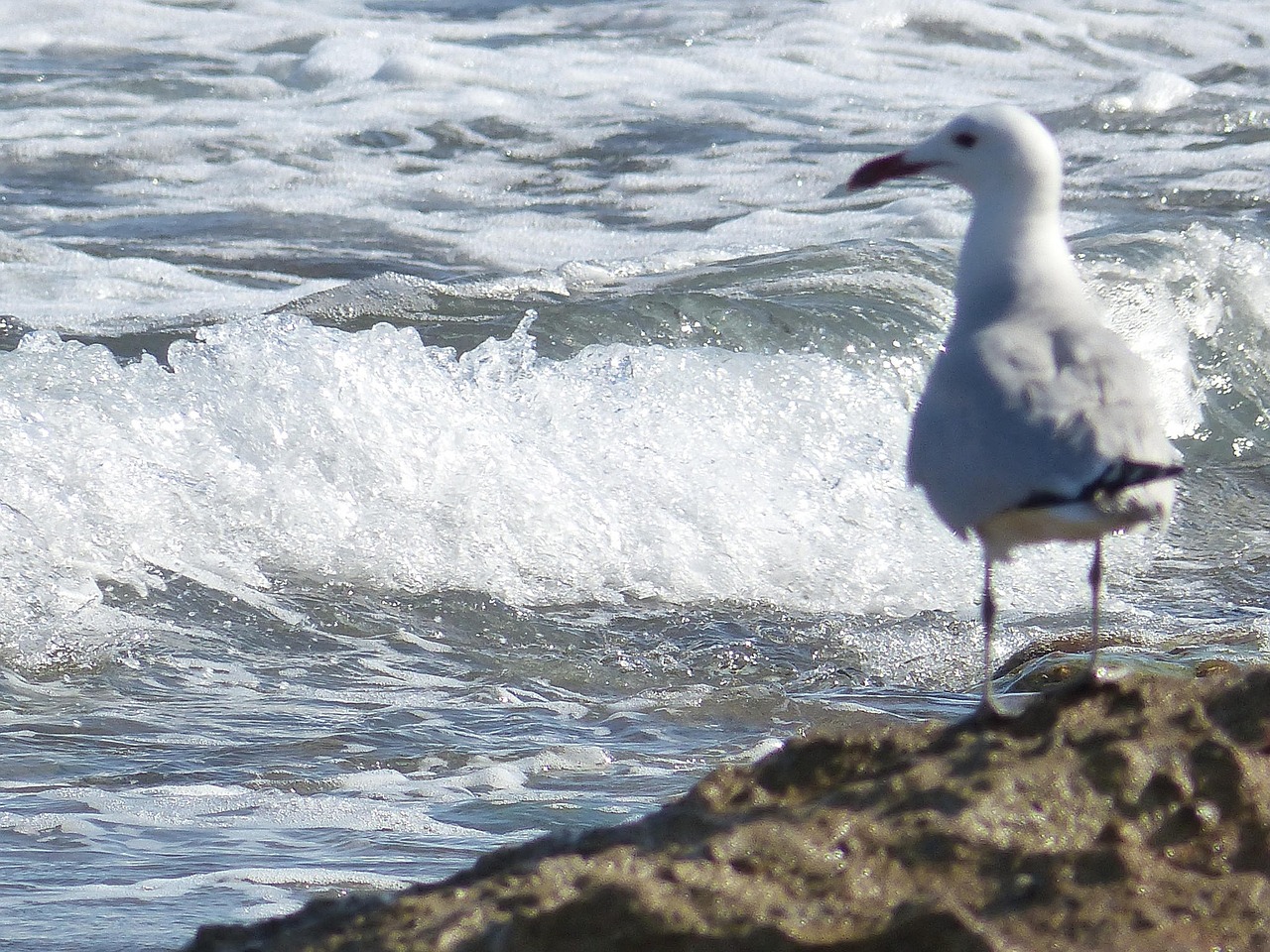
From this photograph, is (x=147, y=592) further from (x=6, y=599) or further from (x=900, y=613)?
(x=900, y=613)

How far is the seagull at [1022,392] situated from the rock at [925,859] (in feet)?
0.64

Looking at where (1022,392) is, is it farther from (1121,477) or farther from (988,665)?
(988,665)

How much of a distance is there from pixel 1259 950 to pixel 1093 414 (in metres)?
0.66

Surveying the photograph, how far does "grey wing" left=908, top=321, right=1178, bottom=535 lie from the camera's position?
2.19 metres

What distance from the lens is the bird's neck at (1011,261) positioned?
2.58m

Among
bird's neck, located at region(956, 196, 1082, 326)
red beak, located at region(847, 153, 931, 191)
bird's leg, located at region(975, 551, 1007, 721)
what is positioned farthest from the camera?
red beak, located at region(847, 153, 931, 191)

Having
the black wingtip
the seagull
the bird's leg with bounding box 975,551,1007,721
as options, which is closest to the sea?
the bird's leg with bounding box 975,551,1007,721

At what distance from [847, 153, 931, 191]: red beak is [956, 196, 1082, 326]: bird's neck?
13 centimetres

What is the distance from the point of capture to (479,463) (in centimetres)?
561

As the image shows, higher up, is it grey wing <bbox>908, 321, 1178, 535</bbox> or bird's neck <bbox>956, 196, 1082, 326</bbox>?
bird's neck <bbox>956, 196, 1082, 326</bbox>

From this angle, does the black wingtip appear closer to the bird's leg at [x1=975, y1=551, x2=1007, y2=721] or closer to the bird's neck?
the bird's leg at [x1=975, y1=551, x2=1007, y2=721]

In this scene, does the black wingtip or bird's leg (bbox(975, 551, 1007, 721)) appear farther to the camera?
bird's leg (bbox(975, 551, 1007, 721))

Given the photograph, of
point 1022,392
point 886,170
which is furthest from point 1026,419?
point 886,170

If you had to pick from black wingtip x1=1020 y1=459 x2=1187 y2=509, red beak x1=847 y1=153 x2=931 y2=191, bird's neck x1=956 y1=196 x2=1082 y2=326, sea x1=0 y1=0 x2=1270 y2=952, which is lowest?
sea x1=0 y1=0 x2=1270 y2=952
